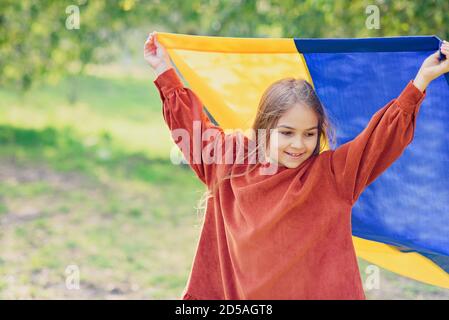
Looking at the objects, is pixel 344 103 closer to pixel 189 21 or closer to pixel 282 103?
pixel 282 103

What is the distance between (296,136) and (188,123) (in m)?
0.47

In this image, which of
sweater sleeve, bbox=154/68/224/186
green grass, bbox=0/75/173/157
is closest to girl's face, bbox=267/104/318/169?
sweater sleeve, bbox=154/68/224/186

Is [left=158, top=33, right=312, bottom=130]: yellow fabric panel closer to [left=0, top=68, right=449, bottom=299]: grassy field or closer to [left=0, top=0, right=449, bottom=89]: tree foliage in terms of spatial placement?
[left=0, top=68, right=449, bottom=299]: grassy field

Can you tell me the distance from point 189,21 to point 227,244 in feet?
20.1

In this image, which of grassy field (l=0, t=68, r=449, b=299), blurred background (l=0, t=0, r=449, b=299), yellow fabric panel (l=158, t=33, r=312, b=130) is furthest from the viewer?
grassy field (l=0, t=68, r=449, b=299)

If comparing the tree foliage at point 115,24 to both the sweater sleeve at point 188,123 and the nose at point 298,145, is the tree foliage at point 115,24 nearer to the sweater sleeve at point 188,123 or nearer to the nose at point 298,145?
the sweater sleeve at point 188,123

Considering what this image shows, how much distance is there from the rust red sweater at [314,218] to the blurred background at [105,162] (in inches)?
81.2

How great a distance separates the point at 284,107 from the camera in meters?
2.71

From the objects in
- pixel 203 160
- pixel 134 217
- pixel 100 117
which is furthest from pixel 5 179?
pixel 203 160

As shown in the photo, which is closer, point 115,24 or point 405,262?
point 405,262

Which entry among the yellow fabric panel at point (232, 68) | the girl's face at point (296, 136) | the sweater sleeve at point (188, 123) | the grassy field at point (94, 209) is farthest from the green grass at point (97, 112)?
the girl's face at point (296, 136)

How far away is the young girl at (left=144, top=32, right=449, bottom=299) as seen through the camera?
8.41ft

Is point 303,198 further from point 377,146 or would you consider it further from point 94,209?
point 94,209

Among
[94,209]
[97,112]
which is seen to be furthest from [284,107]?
[97,112]
